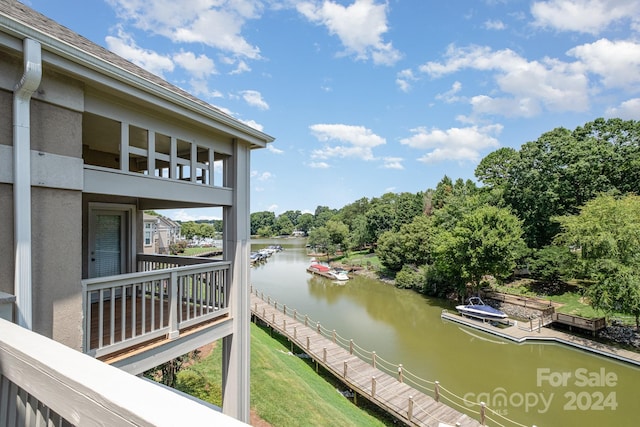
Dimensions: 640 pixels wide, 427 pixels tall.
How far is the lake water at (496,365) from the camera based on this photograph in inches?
393

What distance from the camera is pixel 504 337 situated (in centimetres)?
1531

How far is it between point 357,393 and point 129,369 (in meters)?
8.66

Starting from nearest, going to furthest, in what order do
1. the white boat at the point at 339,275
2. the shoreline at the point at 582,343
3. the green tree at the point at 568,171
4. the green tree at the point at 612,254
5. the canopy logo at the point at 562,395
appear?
the canopy logo at the point at 562,395 → the shoreline at the point at 582,343 → the green tree at the point at 612,254 → the green tree at the point at 568,171 → the white boat at the point at 339,275

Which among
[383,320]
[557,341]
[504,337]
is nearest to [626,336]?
[557,341]

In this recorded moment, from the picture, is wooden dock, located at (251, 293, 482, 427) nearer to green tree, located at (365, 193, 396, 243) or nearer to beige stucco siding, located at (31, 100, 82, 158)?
beige stucco siding, located at (31, 100, 82, 158)

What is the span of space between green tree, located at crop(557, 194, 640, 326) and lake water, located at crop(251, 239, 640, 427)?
96.9 inches

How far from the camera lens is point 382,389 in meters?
9.94

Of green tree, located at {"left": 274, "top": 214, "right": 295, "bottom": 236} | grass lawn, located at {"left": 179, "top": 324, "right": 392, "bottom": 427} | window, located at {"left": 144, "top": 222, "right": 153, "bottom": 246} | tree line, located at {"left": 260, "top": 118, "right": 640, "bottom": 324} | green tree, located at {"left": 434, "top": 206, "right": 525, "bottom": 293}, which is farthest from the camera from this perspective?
green tree, located at {"left": 274, "top": 214, "right": 295, "bottom": 236}

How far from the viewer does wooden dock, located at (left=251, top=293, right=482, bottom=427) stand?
8.59 metres

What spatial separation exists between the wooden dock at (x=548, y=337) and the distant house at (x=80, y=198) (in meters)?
14.7

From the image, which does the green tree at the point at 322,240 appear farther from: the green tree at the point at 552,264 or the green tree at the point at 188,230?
the green tree at the point at 552,264

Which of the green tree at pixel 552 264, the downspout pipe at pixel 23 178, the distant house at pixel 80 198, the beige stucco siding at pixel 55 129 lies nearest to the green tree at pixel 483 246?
the green tree at pixel 552 264

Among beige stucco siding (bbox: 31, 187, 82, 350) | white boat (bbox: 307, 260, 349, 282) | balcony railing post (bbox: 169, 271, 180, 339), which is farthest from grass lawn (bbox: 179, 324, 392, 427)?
white boat (bbox: 307, 260, 349, 282)

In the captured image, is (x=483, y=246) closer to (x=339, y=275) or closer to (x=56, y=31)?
(x=339, y=275)
